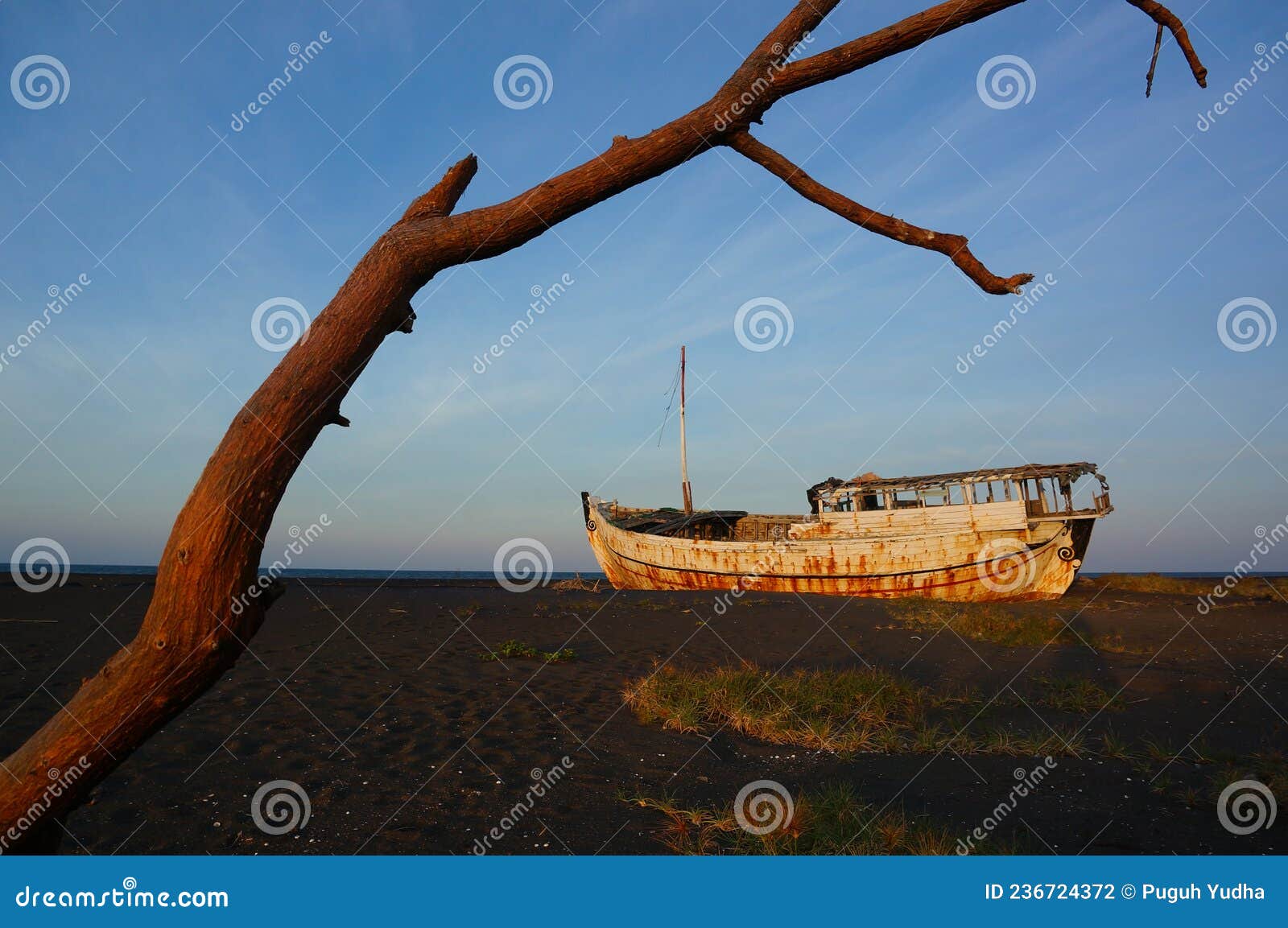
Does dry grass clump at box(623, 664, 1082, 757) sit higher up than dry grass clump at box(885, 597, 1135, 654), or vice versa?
dry grass clump at box(885, 597, 1135, 654)

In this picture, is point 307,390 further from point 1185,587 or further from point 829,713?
point 1185,587

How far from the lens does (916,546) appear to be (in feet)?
73.1

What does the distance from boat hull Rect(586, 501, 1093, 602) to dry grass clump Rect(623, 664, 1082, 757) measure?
13699 mm

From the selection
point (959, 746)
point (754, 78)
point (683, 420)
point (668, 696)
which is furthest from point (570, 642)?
point (683, 420)

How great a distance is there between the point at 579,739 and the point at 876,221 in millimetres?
5850

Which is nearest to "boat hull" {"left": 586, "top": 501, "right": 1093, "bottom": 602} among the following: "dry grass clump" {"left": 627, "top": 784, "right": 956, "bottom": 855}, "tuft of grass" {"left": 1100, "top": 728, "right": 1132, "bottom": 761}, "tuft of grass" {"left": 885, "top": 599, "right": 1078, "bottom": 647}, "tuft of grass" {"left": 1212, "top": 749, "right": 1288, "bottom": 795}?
"tuft of grass" {"left": 885, "top": 599, "right": 1078, "bottom": 647}

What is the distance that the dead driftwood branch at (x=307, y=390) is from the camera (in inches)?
93.7

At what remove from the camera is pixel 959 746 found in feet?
22.6

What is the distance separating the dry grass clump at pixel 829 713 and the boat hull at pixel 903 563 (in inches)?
539

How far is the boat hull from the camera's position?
69.9 feet

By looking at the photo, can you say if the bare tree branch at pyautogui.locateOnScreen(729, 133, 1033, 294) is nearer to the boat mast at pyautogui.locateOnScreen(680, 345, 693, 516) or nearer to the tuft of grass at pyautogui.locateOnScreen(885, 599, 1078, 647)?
the tuft of grass at pyautogui.locateOnScreen(885, 599, 1078, 647)

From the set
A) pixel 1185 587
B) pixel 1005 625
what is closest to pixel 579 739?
pixel 1005 625

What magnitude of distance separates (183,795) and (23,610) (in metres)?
13.2

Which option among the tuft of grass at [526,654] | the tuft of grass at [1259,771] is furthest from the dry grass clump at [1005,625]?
the tuft of grass at [526,654]
